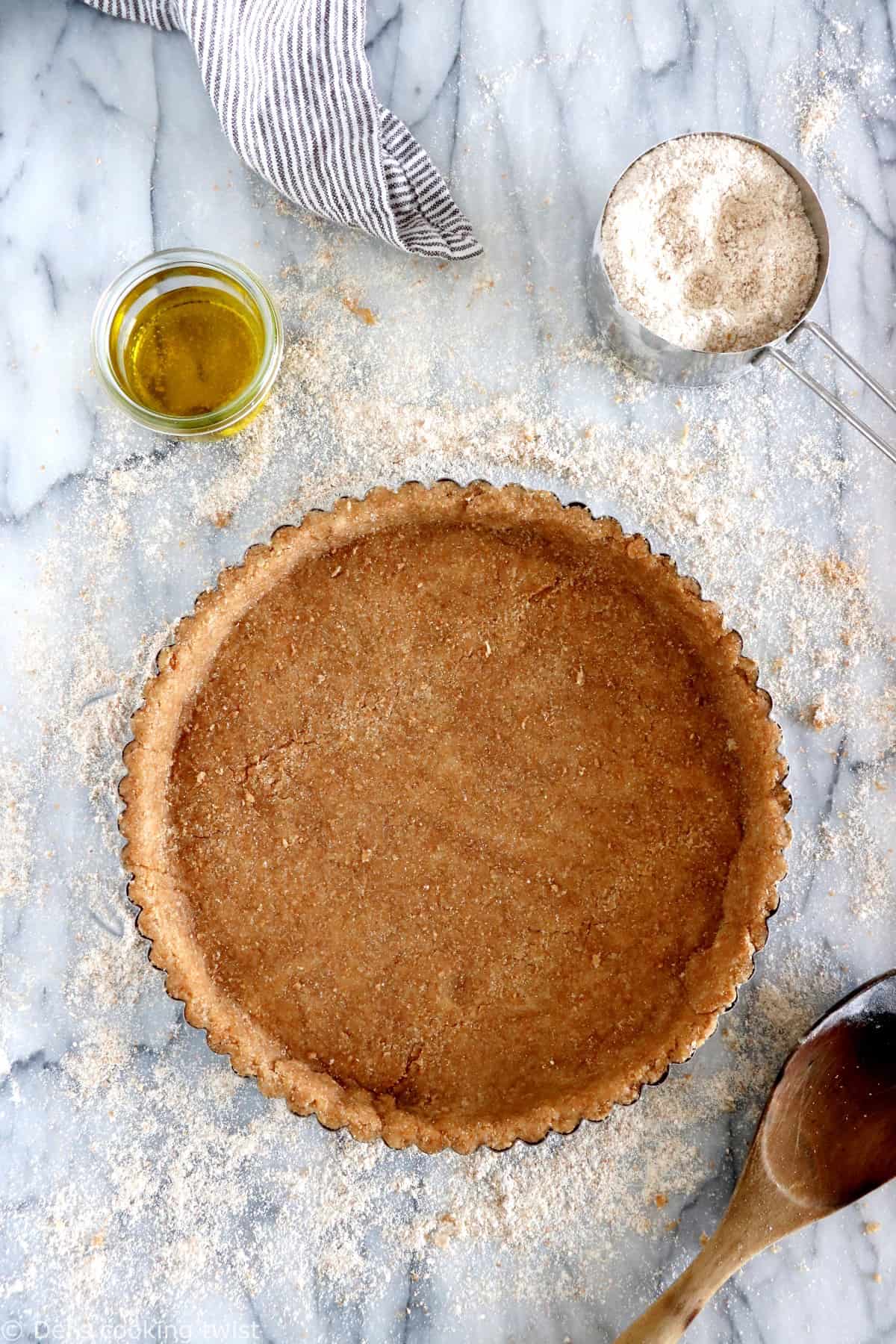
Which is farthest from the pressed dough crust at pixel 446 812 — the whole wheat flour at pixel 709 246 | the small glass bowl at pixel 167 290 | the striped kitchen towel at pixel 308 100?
the striped kitchen towel at pixel 308 100

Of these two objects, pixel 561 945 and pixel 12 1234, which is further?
pixel 12 1234

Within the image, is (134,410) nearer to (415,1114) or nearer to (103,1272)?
(415,1114)

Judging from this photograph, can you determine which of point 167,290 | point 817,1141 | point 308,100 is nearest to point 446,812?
point 817,1141

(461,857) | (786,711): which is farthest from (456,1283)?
(786,711)

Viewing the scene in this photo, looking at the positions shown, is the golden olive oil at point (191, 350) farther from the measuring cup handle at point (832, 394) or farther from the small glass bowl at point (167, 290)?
the measuring cup handle at point (832, 394)

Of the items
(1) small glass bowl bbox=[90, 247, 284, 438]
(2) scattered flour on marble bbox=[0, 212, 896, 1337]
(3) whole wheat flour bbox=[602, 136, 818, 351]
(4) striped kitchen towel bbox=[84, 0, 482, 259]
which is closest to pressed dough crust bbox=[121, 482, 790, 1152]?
(2) scattered flour on marble bbox=[0, 212, 896, 1337]

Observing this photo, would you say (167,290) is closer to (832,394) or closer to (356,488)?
(356,488)
